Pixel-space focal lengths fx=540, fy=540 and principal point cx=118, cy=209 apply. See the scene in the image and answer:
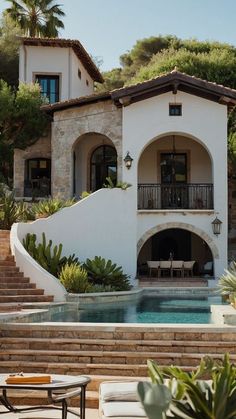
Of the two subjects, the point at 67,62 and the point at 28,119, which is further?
the point at 67,62

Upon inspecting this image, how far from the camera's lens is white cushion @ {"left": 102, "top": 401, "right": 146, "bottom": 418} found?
4980mm

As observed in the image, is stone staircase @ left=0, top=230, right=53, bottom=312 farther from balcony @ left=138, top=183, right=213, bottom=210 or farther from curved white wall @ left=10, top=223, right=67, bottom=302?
balcony @ left=138, top=183, right=213, bottom=210

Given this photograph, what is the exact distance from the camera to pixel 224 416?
3.46 metres

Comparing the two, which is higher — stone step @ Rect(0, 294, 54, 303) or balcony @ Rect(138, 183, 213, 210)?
balcony @ Rect(138, 183, 213, 210)

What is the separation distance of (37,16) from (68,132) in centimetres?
1466

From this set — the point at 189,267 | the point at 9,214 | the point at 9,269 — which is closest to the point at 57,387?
the point at 9,269

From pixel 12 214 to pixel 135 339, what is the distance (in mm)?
10927

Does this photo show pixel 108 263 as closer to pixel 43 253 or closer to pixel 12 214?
pixel 43 253

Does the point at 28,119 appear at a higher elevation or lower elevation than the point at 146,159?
higher

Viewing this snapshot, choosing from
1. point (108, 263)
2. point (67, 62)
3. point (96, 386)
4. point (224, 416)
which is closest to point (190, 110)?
point (108, 263)

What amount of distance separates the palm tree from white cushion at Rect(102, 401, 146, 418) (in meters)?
30.6

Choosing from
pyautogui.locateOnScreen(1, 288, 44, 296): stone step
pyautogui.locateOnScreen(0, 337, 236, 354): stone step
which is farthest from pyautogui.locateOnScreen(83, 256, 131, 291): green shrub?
pyautogui.locateOnScreen(0, 337, 236, 354): stone step

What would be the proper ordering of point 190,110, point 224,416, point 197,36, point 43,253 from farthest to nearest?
point 197,36, point 190,110, point 43,253, point 224,416

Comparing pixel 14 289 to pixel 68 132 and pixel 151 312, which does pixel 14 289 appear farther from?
pixel 68 132
